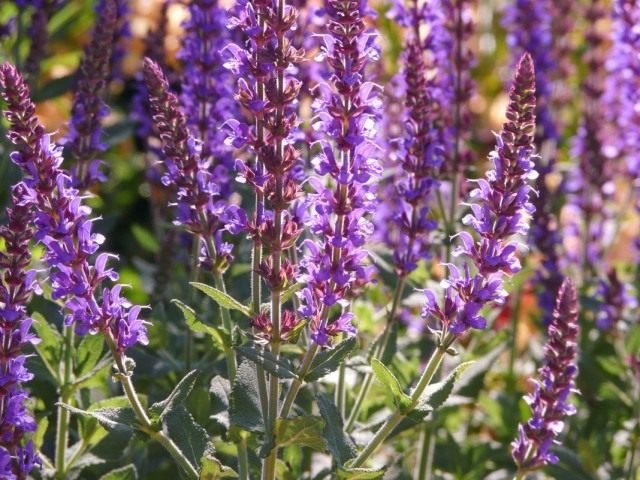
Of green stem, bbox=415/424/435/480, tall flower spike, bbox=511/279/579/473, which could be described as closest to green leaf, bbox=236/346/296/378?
tall flower spike, bbox=511/279/579/473

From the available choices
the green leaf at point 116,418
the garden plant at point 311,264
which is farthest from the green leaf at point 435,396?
the green leaf at point 116,418

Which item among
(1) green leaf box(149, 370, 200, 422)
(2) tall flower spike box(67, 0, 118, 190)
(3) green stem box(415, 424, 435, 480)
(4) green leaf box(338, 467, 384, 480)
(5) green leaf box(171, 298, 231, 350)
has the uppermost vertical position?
(2) tall flower spike box(67, 0, 118, 190)

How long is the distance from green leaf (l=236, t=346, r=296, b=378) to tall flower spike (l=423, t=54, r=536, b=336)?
43 centimetres

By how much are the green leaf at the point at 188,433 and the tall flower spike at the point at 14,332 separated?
0.44m

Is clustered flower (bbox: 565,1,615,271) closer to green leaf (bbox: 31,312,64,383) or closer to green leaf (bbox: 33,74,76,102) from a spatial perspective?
green leaf (bbox: 33,74,76,102)

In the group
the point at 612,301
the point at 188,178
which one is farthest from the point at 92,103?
the point at 612,301

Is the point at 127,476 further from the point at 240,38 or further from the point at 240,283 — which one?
A: the point at 240,38

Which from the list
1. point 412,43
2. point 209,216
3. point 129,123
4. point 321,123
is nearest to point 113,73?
point 129,123

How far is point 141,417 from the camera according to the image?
319 centimetres

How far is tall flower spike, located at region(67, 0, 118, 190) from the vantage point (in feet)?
12.2

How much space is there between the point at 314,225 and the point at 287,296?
29 cm

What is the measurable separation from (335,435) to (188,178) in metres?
0.88

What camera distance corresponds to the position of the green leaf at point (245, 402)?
324cm

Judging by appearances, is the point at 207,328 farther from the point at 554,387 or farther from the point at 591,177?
the point at 591,177
